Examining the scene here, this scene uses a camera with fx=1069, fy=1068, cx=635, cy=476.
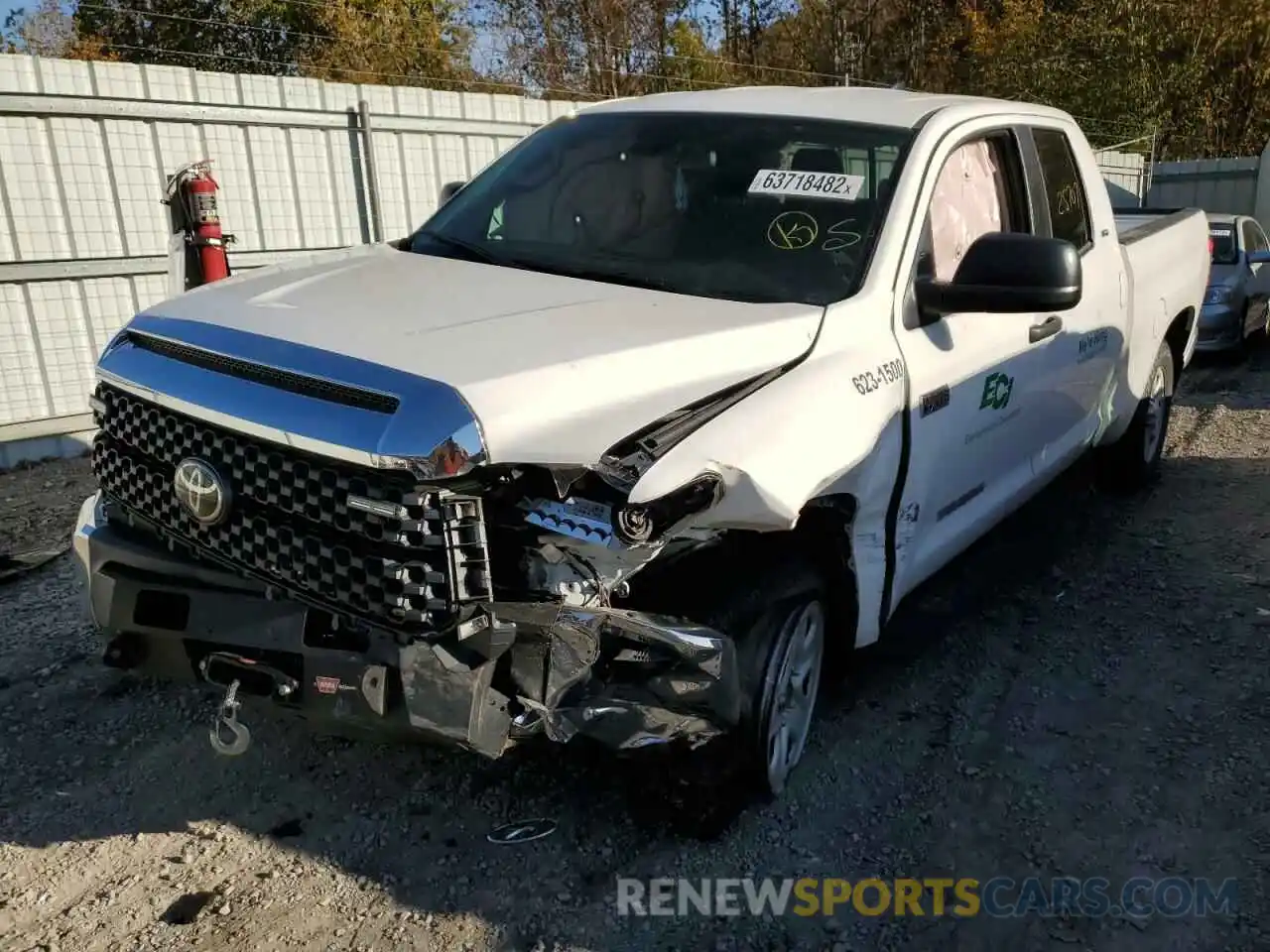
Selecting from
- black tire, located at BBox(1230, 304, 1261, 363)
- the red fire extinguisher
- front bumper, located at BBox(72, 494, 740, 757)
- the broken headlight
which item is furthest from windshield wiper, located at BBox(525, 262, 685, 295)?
black tire, located at BBox(1230, 304, 1261, 363)

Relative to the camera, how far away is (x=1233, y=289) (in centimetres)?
1048

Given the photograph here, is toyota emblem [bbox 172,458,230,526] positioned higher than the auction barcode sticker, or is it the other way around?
the auction barcode sticker

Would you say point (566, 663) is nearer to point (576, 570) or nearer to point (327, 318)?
point (576, 570)

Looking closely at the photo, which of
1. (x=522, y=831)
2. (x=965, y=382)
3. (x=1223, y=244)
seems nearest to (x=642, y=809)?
(x=522, y=831)

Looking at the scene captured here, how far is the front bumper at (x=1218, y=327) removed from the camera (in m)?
10.4

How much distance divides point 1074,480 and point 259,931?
5.50 meters

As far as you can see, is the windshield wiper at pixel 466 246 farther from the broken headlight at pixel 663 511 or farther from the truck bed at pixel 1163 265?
the truck bed at pixel 1163 265

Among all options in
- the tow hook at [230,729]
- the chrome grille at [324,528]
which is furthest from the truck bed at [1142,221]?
the tow hook at [230,729]

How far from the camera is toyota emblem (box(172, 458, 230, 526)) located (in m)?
2.52

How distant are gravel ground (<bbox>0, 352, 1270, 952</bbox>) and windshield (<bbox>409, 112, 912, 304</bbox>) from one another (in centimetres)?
153

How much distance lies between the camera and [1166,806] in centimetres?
327

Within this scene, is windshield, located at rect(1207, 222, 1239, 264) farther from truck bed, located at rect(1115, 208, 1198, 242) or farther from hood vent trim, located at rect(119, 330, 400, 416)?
hood vent trim, located at rect(119, 330, 400, 416)

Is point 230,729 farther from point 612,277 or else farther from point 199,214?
point 199,214

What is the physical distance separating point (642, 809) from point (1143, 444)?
4330 mm
